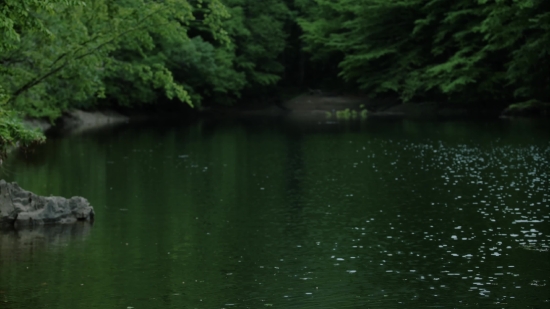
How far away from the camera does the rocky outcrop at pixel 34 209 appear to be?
17.7m

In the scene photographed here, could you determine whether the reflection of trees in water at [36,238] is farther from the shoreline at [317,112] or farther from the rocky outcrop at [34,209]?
the shoreline at [317,112]

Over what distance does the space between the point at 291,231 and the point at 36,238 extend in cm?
451

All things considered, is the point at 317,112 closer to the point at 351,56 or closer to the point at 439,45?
the point at 351,56

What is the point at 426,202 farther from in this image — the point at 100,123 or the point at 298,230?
the point at 100,123

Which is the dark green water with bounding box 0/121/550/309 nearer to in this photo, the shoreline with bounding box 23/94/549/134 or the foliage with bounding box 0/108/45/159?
the foliage with bounding box 0/108/45/159

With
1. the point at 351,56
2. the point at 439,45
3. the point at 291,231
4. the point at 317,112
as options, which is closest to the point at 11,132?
the point at 291,231

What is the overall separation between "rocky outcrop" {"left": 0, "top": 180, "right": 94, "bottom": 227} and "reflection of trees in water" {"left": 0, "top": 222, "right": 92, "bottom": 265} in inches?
10.0

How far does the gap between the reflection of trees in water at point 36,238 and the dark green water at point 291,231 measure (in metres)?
0.05

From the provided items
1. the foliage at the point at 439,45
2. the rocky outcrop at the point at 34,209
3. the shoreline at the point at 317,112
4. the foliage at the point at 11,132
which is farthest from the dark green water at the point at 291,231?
the shoreline at the point at 317,112

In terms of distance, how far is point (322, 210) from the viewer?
63.6 feet

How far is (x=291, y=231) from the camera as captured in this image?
16984 mm

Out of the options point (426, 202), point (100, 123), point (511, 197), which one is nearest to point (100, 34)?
point (426, 202)

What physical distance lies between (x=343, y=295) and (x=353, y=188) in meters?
10.5

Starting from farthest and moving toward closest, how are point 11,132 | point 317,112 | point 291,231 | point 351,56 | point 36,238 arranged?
point 317,112 < point 351,56 < point 291,231 < point 36,238 < point 11,132
